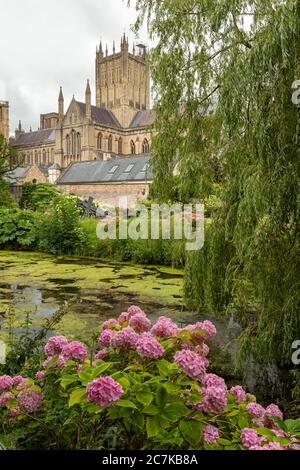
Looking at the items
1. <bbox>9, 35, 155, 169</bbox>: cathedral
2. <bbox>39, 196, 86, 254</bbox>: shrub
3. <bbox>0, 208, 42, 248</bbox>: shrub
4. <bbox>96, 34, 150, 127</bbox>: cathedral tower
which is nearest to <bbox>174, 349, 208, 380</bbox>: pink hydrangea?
<bbox>39, 196, 86, 254</bbox>: shrub

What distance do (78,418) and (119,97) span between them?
242 ft

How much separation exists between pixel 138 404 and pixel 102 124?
60175 mm

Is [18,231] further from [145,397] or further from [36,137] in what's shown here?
[36,137]

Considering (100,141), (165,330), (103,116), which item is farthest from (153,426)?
(103,116)

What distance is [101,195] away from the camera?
30422 mm

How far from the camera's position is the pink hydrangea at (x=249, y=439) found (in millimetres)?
1659

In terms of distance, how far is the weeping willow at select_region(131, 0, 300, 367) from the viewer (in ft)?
10.4

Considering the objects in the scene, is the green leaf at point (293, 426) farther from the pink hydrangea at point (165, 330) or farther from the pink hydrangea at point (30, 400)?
the pink hydrangea at point (30, 400)

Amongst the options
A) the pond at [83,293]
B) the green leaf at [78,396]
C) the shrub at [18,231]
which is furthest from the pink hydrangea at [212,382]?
the shrub at [18,231]

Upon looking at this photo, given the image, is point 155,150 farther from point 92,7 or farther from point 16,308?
point 16,308

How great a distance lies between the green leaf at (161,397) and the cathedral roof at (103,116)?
60.7 metres

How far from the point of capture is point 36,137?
76875mm

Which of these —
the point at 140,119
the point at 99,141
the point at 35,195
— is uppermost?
the point at 140,119

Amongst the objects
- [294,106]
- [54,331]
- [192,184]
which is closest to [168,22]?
[192,184]
